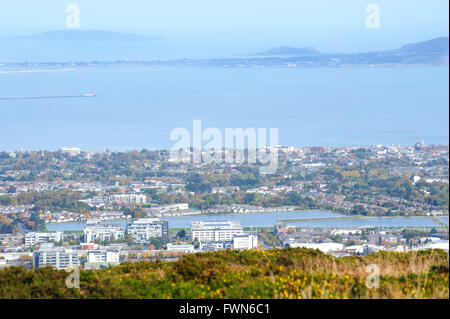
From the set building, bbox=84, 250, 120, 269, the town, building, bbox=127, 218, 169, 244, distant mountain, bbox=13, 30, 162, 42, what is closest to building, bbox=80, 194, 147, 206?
the town

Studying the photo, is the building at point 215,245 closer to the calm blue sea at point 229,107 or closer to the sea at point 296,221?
the sea at point 296,221

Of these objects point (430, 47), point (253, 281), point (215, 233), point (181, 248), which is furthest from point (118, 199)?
point (430, 47)


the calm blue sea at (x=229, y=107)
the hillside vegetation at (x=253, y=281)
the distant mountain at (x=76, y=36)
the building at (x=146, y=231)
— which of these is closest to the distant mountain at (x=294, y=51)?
the calm blue sea at (x=229, y=107)

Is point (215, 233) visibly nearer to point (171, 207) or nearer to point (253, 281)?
point (171, 207)

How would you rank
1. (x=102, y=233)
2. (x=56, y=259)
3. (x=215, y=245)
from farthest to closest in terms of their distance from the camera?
1. (x=102, y=233)
2. (x=215, y=245)
3. (x=56, y=259)

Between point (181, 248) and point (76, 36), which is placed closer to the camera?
point (181, 248)

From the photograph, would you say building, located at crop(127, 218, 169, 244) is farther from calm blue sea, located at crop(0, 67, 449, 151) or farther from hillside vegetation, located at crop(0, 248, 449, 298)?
calm blue sea, located at crop(0, 67, 449, 151)
